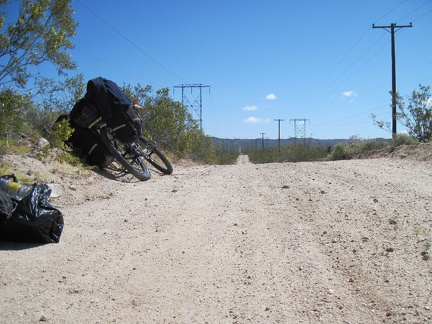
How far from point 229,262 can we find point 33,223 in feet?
6.77

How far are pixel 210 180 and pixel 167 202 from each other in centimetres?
273

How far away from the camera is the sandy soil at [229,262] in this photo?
2797 mm

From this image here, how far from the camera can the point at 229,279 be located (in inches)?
132

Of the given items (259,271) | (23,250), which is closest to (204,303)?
(259,271)

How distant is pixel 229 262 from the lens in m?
3.73

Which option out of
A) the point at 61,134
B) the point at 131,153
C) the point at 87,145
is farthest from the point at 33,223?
the point at 131,153

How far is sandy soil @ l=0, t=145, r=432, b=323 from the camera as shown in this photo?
2.80m

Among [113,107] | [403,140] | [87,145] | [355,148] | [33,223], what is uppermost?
[113,107]

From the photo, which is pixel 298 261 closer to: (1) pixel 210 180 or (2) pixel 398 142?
(1) pixel 210 180

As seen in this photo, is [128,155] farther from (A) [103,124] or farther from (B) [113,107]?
(B) [113,107]

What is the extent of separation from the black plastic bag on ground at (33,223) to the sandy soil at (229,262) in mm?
127

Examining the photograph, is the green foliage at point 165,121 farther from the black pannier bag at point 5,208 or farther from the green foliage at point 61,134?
the black pannier bag at point 5,208

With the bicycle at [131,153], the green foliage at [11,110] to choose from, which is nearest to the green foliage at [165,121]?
the bicycle at [131,153]

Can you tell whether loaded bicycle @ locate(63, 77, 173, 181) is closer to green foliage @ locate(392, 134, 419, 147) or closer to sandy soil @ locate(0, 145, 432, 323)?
sandy soil @ locate(0, 145, 432, 323)
